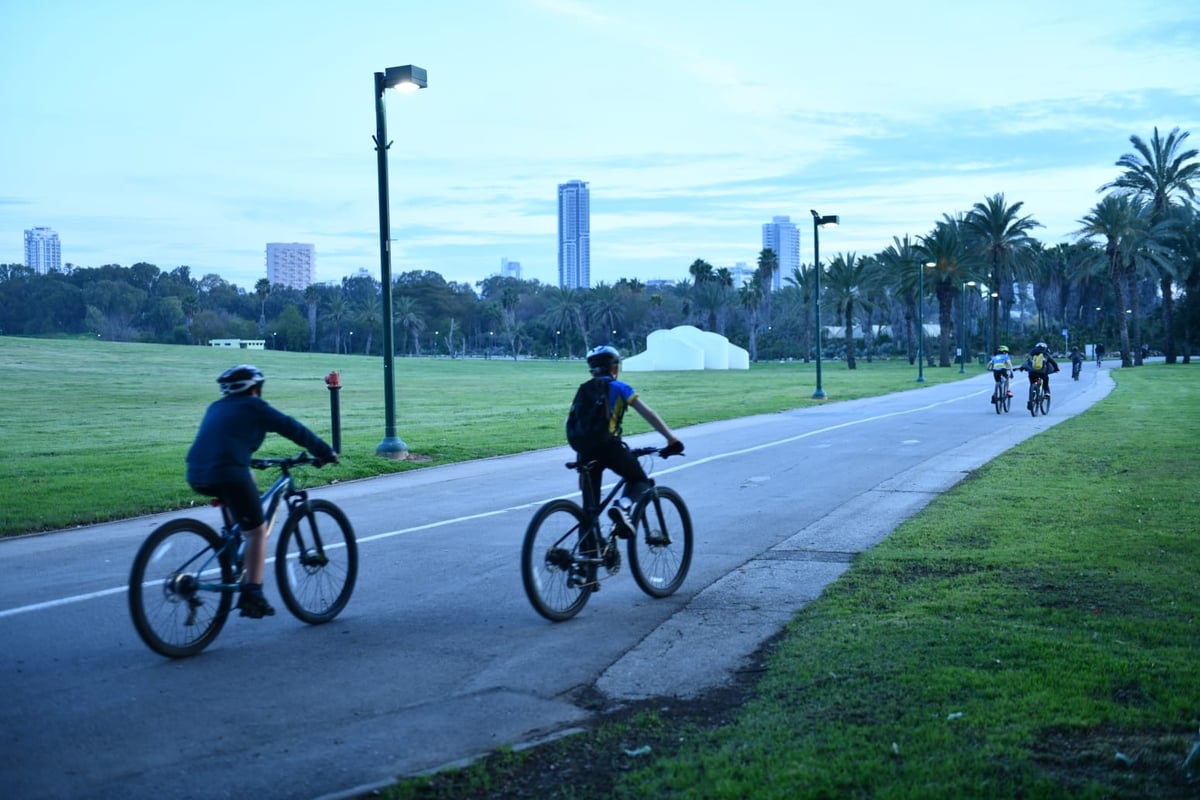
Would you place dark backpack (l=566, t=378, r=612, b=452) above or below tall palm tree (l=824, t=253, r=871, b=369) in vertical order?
below

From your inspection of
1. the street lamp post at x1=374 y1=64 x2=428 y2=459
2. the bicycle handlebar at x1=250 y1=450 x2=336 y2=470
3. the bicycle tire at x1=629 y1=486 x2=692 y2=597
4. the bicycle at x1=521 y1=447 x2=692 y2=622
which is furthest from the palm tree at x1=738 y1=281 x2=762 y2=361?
the bicycle handlebar at x1=250 y1=450 x2=336 y2=470

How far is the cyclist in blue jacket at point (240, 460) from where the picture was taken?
22.9 feet

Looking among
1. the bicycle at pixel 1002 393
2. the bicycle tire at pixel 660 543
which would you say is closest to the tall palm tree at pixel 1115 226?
the bicycle at pixel 1002 393

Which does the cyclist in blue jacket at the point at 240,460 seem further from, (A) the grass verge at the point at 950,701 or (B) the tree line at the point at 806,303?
(B) the tree line at the point at 806,303

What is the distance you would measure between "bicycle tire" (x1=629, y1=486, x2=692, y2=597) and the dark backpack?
649 millimetres

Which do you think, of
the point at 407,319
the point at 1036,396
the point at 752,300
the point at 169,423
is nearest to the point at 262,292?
the point at 407,319

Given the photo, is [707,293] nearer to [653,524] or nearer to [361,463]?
[361,463]

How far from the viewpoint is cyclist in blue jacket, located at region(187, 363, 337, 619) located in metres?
6.98

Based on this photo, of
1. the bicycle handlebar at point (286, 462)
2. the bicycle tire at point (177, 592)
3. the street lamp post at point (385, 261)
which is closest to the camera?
the bicycle tire at point (177, 592)

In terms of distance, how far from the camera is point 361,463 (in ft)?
58.4

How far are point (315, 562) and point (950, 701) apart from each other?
14.1 ft

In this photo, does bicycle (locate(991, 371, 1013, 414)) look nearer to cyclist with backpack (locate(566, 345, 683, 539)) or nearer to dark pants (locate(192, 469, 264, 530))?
cyclist with backpack (locate(566, 345, 683, 539))

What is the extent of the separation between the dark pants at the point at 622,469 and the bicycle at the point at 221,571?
5.81 feet

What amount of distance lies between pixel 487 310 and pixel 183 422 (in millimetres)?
138620
